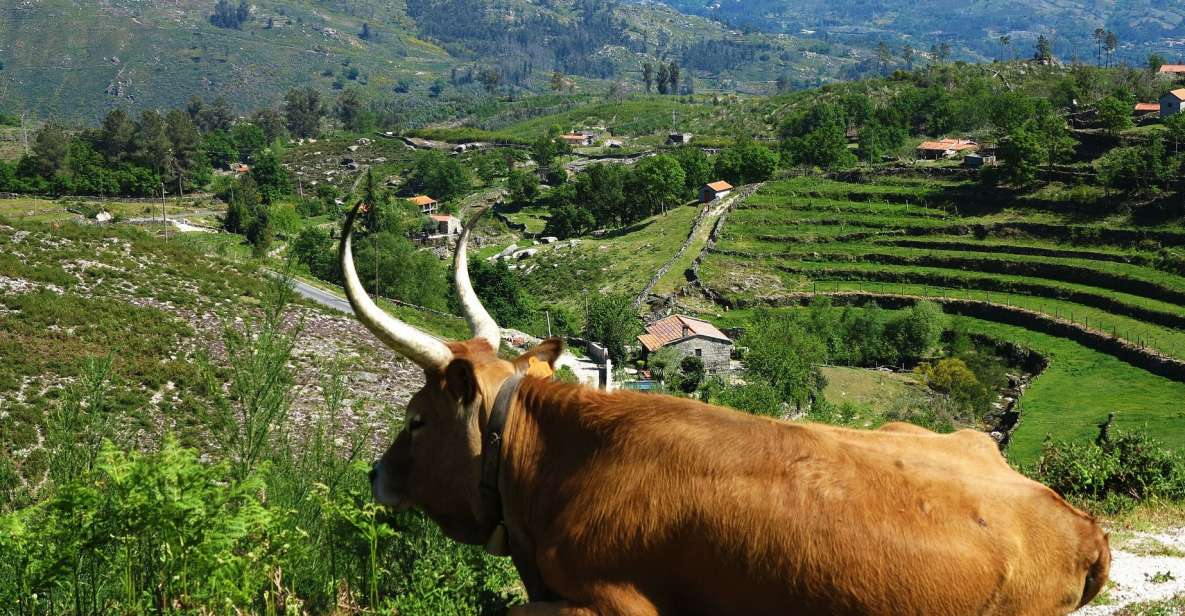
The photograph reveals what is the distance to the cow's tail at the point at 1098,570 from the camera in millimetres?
4422

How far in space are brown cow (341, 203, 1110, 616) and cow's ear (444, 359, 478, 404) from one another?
11 mm

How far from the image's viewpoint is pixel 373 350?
2997 cm

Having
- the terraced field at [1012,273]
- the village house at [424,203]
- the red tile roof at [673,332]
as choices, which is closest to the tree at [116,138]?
the village house at [424,203]

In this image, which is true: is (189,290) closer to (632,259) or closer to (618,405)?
(618,405)

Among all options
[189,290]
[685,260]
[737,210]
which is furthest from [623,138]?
[189,290]

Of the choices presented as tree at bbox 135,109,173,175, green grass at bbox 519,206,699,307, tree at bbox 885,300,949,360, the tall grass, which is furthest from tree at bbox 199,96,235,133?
the tall grass

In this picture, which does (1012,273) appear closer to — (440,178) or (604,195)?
(604,195)

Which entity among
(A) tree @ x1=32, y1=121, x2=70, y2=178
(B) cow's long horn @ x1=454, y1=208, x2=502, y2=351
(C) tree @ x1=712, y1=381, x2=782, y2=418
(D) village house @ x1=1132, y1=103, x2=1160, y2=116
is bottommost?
(A) tree @ x1=32, y1=121, x2=70, y2=178

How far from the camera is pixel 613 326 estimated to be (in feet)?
181

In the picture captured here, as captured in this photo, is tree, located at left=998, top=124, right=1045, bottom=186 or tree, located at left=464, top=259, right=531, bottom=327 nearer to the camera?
tree, located at left=464, top=259, right=531, bottom=327

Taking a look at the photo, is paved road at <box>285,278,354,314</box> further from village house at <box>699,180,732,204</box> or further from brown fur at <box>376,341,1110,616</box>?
village house at <box>699,180,732,204</box>

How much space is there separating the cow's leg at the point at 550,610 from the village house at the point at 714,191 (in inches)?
3342

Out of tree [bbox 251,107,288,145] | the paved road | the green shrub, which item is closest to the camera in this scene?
the green shrub

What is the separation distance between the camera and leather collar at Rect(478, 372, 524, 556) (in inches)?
179
